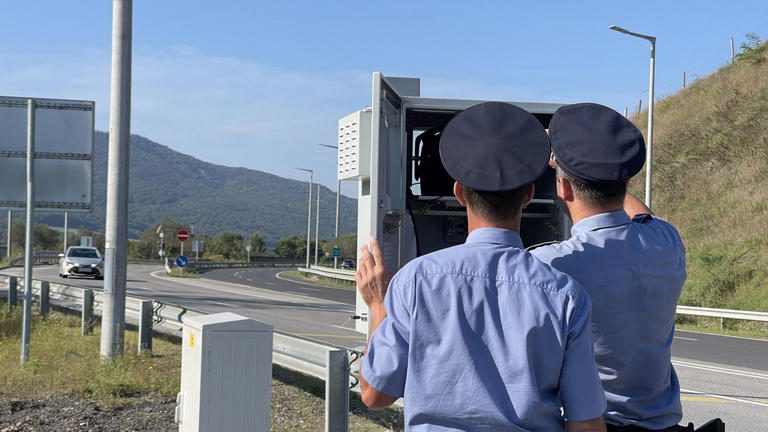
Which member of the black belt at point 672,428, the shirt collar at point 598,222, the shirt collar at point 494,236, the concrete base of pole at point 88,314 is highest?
the shirt collar at point 598,222

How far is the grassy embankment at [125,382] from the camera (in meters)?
7.62

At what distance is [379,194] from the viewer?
528cm

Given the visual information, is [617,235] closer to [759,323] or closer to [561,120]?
[561,120]

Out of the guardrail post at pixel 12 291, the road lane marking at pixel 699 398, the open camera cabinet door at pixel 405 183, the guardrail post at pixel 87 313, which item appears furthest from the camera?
the guardrail post at pixel 12 291

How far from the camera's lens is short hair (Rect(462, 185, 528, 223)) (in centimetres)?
229

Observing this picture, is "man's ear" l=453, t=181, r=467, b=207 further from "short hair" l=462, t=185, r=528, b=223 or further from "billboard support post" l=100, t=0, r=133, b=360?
"billboard support post" l=100, t=0, r=133, b=360

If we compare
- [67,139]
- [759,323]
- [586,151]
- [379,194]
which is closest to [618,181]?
[586,151]

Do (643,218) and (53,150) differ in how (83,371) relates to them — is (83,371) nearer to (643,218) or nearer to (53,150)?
(53,150)

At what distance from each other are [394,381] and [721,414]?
794cm

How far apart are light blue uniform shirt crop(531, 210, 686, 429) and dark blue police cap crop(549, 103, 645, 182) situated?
15 centimetres

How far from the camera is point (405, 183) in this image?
6.29 m

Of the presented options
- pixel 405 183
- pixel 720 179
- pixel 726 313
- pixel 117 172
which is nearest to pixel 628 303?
pixel 405 183

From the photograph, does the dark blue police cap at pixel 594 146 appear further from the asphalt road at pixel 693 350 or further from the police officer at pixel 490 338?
the asphalt road at pixel 693 350

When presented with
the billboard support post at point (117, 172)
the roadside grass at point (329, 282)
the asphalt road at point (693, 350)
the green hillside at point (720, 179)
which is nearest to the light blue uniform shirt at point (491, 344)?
the asphalt road at point (693, 350)
